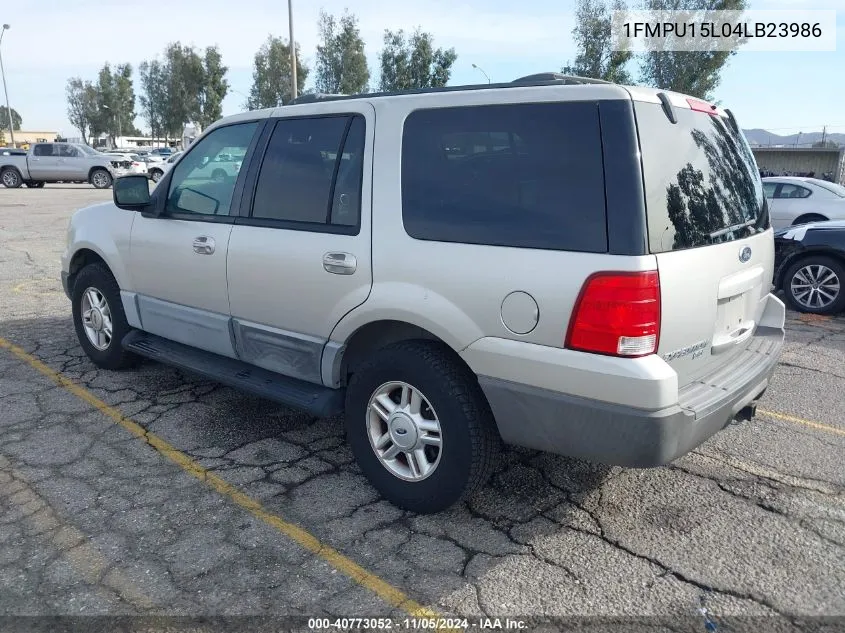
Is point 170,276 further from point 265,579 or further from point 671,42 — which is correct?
point 671,42

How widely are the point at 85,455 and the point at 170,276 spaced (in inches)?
47.1

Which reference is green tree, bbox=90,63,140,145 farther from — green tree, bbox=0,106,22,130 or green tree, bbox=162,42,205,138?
green tree, bbox=0,106,22,130

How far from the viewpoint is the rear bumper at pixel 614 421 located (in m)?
2.51

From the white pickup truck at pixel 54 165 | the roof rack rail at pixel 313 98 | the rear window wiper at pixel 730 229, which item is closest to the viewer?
the rear window wiper at pixel 730 229

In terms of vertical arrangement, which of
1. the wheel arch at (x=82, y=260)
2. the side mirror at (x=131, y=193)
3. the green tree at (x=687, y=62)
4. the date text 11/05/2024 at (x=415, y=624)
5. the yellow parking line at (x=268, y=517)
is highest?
the green tree at (x=687, y=62)

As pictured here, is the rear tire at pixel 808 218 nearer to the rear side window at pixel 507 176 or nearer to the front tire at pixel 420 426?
the rear side window at pixel 507 176

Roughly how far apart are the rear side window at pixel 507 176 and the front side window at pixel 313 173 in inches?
13.5

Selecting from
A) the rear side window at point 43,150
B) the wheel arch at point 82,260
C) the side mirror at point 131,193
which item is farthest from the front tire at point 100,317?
the rear side window at point 43,150

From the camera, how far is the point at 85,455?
3740 mm

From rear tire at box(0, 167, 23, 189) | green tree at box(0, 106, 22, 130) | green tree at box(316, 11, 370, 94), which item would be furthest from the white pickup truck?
green tree at box(0, 106, 22, 130)

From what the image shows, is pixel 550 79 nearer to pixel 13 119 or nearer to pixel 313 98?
pixel 313 98

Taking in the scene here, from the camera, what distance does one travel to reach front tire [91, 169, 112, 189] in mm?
27020

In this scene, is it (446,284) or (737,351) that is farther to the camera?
(737,351)

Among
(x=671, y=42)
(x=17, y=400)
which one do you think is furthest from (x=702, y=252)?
(x=671, y=42)
